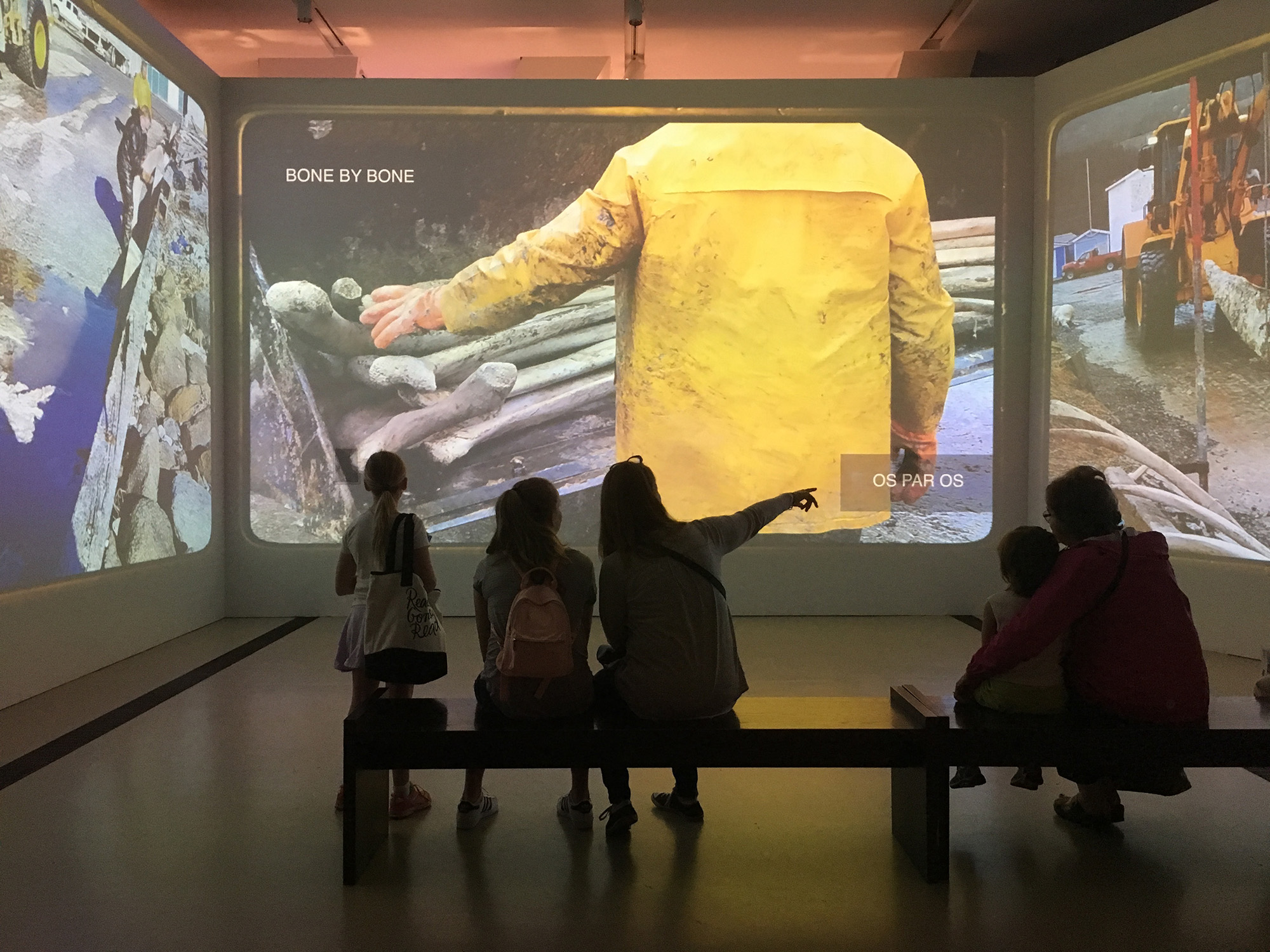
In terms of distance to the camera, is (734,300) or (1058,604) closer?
(1058,604)

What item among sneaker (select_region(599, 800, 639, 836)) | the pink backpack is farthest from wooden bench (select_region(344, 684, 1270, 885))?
sneaker (select_region(599, 800, 639, 836))

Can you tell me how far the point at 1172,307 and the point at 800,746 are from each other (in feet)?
14.6

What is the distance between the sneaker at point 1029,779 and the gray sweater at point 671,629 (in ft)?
3.45

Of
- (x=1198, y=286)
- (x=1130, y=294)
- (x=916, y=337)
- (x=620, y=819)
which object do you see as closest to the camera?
(x=620, y=819)

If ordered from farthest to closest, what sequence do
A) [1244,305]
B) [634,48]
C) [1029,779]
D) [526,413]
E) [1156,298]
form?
[634,48] → [526,413] → [1156,298] → [1244,305] → [1029,779]

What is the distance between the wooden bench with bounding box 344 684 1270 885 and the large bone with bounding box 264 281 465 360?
4.25 meters

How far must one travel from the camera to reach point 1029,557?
249 cm

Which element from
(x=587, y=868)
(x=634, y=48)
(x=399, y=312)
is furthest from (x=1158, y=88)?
(x=587, y=868)

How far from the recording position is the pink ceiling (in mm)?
6398

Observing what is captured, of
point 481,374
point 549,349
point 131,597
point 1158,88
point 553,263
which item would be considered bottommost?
point 131,597

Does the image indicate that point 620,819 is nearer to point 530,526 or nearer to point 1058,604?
point 530,526

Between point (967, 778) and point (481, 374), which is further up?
point (481, 374)

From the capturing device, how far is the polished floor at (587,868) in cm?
208

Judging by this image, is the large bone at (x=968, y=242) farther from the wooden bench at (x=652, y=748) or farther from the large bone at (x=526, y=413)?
the wooden bench at (x=652, y=748)
